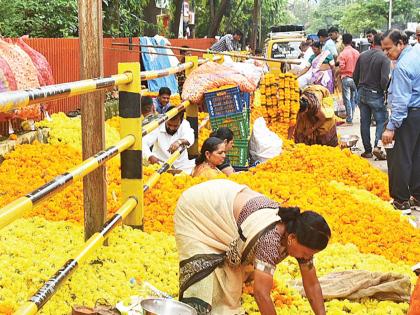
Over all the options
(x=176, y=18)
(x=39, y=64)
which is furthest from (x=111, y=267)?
(x=176, y=18)

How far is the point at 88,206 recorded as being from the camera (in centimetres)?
456

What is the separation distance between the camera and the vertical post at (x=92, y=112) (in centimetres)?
437

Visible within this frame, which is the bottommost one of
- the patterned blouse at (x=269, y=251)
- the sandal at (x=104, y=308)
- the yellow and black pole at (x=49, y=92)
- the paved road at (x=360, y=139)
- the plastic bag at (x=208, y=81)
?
the paved road at (x=360, y=139)

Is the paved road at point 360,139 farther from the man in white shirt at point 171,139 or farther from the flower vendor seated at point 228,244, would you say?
the flower vendor seated at point 228,244

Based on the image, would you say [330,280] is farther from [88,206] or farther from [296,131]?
[296,131]

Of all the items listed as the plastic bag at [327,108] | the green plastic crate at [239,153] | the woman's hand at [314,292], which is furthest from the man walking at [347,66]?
the woman's hand at [314,292]

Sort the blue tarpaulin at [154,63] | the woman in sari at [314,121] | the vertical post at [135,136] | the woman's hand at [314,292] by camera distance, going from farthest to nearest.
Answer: the blue tarpaulin at [154,63], the woman in sari at [314,121], the vertical post at [135,136], the woman's hand at [314,292]

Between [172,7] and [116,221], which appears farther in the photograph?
[172,7]

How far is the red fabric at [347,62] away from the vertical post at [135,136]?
38.8 ft

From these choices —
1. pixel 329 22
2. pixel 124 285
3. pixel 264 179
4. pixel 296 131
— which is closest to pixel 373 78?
pixel 296 131

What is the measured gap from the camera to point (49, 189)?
331 centimetres

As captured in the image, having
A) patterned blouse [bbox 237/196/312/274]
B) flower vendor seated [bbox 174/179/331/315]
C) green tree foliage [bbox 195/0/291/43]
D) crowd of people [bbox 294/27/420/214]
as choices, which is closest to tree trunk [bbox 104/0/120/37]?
crowd of people [bbox 294/27/420/214]

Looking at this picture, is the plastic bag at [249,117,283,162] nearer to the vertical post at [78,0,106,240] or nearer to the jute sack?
the jute sack

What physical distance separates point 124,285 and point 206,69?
16.6 feet
